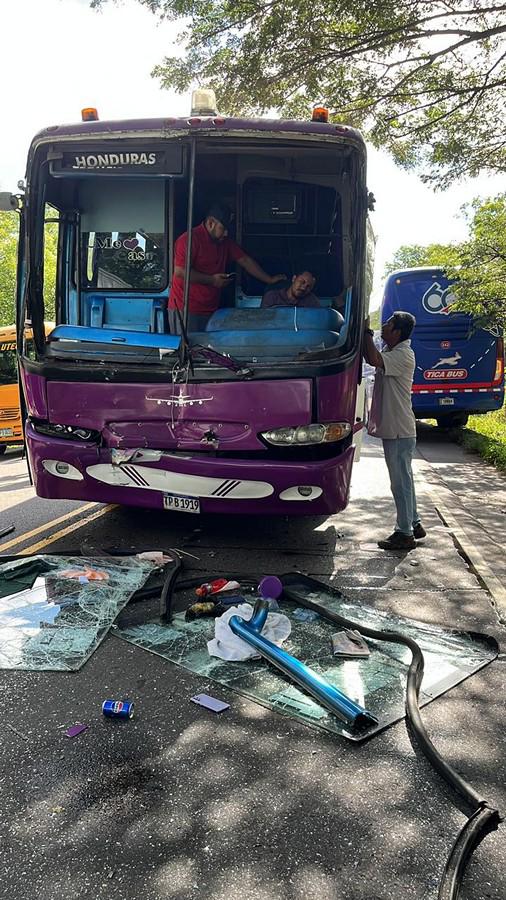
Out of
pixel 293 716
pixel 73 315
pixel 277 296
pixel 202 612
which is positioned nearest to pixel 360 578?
pixel 202 612

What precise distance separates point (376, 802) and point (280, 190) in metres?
4.80

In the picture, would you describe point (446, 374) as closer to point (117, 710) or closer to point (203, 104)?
point (203, 104)

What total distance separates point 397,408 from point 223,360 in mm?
1638

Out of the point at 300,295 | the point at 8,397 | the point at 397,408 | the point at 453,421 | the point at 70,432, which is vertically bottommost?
the point at 453,421

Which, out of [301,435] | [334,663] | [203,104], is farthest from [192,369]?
[334,663]

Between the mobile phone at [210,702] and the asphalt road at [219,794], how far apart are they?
5 cm

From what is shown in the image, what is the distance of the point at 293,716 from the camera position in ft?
9.64

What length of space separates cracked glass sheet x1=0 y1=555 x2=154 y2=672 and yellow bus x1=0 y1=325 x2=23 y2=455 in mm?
9461

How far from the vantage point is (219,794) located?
8.00 feet

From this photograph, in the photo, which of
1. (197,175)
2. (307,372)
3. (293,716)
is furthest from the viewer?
(197,175)

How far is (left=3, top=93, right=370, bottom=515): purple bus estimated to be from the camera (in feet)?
15.0

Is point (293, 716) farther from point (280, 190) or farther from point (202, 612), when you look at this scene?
point (280, 190)

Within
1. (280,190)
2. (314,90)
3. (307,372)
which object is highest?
(314,90)

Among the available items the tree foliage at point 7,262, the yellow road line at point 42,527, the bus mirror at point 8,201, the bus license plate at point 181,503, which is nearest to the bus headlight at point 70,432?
the bus license plate at point 181,503
